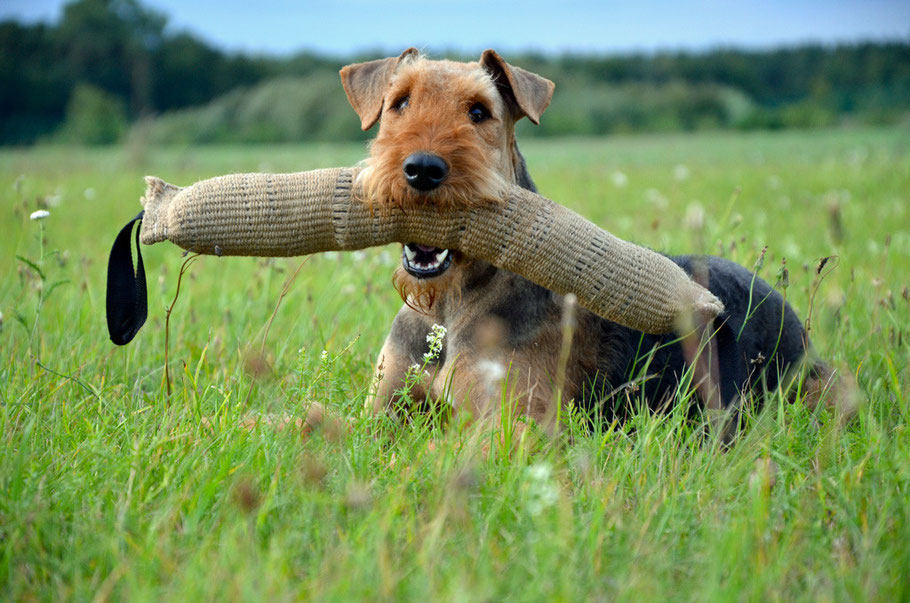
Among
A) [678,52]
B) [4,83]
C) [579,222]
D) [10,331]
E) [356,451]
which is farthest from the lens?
[678,52]

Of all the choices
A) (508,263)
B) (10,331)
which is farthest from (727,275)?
(10,331)

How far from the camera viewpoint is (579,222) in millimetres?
2709

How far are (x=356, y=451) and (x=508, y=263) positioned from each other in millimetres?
895

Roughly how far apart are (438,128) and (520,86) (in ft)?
2.22

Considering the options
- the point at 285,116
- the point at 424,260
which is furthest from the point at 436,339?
the point at 285,116

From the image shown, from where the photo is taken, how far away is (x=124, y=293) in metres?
2.78

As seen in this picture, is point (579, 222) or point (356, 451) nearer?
point (356, 451)

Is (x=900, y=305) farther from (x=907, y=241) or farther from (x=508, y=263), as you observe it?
(x=508, y=263)

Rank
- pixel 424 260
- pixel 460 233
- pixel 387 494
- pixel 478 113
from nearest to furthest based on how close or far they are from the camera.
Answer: pixel 387 494, pixel 460 233, pixel 424 260, pixel 478 113

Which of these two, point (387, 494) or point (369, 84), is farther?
point (369, 84)

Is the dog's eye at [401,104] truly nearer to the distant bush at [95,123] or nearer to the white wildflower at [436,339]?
the white wildflower at [436,339]

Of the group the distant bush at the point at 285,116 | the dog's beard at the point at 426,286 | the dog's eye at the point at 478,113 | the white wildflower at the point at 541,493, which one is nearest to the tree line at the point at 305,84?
the distant bush at the point at 285,116

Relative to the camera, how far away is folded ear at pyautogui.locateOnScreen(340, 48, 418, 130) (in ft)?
10.8

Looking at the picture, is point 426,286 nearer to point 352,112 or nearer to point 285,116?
point 352,112
